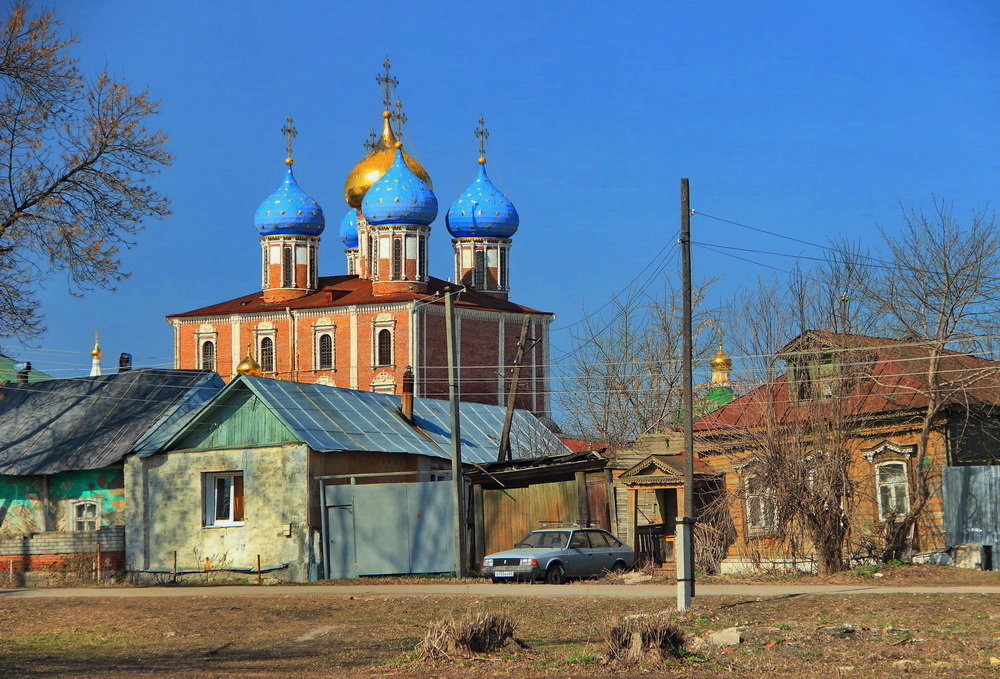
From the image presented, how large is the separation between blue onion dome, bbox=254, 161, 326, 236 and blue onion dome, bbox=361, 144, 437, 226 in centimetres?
506

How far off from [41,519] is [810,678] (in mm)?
23143

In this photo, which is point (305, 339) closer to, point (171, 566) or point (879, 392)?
point (171, 566)

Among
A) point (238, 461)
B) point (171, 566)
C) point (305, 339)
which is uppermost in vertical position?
point (305, 339)

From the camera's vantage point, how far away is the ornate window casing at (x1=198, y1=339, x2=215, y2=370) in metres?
68.1

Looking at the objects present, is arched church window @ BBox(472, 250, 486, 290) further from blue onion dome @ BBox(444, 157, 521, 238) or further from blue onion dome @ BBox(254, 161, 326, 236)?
blue onion dome @ BBox(254, 161, 326, 236)

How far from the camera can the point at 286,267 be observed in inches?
2687

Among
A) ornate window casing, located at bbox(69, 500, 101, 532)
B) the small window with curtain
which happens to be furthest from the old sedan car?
ornate window casing, located at bbox(69, 500, 101, 532)

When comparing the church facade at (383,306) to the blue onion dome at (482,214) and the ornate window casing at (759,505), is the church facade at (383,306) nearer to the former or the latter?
the blue onion dome at (482,214)

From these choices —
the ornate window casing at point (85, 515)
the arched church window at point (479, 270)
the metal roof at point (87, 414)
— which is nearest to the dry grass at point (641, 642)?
the metal roof at point (87, 414)

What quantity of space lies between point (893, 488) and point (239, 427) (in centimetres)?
1388

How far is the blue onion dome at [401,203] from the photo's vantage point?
211 ft

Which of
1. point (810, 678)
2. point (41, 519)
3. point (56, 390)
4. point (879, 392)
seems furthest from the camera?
point (56, 390)

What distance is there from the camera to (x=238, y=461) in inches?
1179

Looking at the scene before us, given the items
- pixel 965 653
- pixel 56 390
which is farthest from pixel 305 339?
pixel 965 653
